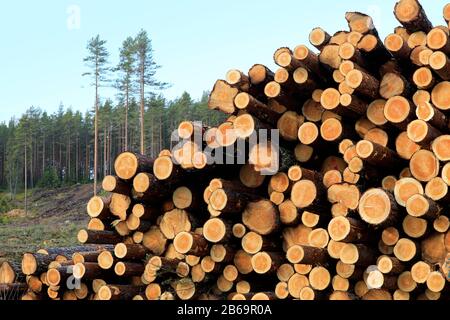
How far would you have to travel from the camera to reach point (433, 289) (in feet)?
15.8

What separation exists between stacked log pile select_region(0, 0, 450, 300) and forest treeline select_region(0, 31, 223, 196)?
3086 cm

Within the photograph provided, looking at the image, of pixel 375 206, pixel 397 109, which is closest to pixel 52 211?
pixel 397 109

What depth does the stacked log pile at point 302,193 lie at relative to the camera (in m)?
5.08

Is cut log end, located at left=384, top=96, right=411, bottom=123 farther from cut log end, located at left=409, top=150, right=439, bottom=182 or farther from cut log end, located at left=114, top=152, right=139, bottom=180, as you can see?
cut log end, located at left=114, top=152, right=139, bottom=180

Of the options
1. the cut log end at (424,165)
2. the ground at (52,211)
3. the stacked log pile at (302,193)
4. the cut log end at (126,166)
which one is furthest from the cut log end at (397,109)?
the ground at (52,211)

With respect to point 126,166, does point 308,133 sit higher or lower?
higher

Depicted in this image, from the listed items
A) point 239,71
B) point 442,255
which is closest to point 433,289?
point 442,255

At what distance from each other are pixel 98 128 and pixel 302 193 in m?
51.0

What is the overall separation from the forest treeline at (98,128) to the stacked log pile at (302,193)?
30.9 meters

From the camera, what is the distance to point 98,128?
54500 millimetres

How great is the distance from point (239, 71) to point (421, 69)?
A: 1.97 metres

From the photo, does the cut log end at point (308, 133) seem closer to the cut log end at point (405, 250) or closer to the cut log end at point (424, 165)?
the cut log end at point (424, 165)

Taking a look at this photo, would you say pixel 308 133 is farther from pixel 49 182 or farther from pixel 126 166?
pixel 49 182

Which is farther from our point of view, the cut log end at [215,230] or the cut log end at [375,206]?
the cut log end at [215,230]
